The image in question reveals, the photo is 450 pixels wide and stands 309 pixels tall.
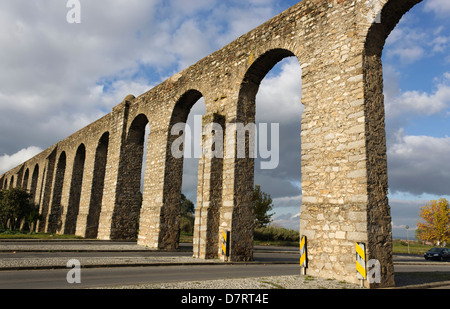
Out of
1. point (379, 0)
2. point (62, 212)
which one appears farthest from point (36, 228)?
point (379, 0)

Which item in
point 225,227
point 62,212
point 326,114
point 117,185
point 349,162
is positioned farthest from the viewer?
point 62,212

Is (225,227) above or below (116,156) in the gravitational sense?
below

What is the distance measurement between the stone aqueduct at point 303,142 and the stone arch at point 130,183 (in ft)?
0.18

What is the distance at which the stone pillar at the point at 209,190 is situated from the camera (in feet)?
37.4

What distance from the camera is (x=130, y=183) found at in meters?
18.4

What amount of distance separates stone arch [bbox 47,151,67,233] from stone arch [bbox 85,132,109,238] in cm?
604

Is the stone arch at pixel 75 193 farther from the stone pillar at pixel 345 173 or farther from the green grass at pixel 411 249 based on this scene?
the green grass at pixel 411 249

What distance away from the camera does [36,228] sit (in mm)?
27906

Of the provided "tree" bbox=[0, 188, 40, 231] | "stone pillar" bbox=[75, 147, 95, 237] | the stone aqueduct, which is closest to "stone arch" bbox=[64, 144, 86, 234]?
"stone pillar" bbox=[75, 147, 95, 237]

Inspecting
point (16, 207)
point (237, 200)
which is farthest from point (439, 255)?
point (16, 207)

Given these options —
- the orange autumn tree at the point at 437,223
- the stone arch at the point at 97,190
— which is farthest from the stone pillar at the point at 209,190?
the orange autumn tree at the point at 437,223

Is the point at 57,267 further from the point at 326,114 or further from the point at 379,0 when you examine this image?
the point at 379,0

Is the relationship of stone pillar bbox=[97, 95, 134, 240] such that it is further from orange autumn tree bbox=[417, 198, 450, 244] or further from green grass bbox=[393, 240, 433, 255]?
orange autumn tree bbox=[417, 198, 450, 244]
